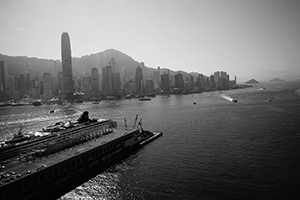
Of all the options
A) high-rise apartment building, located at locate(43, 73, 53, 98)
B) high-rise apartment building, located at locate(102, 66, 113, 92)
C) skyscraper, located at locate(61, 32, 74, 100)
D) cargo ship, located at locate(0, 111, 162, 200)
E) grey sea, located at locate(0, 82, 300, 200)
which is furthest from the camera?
high-rise apartment building, located at locate(102, 66, 113, 92)

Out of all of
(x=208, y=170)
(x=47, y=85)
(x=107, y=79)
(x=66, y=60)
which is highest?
(x=66, y=60)

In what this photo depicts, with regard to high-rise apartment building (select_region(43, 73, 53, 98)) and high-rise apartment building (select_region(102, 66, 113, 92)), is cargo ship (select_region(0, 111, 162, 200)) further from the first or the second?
high-rise apartment building (select_region(102, 66, 113, 92))

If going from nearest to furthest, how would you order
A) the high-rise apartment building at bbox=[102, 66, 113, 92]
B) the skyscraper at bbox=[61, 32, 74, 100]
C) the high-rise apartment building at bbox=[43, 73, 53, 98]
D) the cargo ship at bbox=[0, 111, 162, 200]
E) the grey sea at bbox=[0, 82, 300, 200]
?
the cargo ship at bbox=[0, 111, 162, 200], the grey sea at bbox=[0, 82, 300, 200], the skyscraper at bbox=[61, 32, 74, 100], the high-rise apartment building at bbox=[43, 73, 53, 98], the high-rise apartment building at bbox=[102, 66, 113, 92]

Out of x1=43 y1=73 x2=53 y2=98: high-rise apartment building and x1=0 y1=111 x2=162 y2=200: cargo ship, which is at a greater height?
x1=43 y1=73 x2=53 y2=98: high-rise apartment building

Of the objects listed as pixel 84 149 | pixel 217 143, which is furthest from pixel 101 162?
pixel 217 143

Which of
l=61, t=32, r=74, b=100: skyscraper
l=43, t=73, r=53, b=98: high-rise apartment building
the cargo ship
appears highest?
l=61, t=32, r=74, b=100: skyscraper

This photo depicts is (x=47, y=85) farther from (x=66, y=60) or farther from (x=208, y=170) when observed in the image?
(x=208, y=170)

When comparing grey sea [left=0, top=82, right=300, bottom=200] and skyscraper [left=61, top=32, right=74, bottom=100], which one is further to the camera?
skyscraper [left=61, top=32, right=74, bottom=100]

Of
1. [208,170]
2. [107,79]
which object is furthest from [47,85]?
[208,170]

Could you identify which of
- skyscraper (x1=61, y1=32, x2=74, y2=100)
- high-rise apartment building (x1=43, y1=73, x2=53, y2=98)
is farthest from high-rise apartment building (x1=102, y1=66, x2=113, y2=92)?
high-rise apartment building (x1=43, y1=73, x2=53, y2=98)
